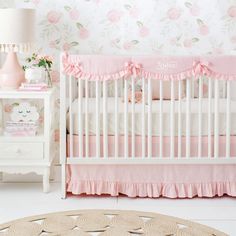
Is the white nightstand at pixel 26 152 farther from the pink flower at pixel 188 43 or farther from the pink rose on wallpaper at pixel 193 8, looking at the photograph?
the pink rose on wallpaper at pixel 193 8

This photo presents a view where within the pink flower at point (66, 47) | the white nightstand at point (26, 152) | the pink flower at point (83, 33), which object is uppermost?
the pink flower at point (83, 33)

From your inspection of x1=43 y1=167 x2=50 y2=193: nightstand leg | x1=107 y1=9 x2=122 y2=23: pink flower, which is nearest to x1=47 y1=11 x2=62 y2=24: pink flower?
x1=107 y1=9 x2=122 y2=23: pink flower

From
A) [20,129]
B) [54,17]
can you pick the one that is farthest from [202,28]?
[20,129]

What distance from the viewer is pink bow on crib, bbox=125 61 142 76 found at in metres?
3.34

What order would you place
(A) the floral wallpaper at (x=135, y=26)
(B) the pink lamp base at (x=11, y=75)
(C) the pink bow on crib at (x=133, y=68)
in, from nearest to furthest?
(C) the pink bow on crib at (x=133, y=68)
(B) the pink lamp base at (x=11, y=75)
(A) the floral wallpaper at (x=135, y=26)

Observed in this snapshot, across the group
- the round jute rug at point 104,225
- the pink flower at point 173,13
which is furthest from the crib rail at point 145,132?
the pink flower at point 173,13

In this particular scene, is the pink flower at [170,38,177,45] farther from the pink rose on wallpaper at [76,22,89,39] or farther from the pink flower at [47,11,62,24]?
the pink flower at [47,11,62,24]

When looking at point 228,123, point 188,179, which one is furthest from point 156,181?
point 228,123

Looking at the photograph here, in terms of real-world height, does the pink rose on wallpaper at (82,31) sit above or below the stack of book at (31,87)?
above

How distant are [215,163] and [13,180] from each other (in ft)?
4.68

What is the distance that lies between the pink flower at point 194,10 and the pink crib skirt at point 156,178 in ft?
3.95

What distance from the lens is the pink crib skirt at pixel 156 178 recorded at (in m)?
3.49

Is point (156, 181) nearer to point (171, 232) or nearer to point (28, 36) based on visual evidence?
point (171, 232)

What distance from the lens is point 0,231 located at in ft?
9.46
